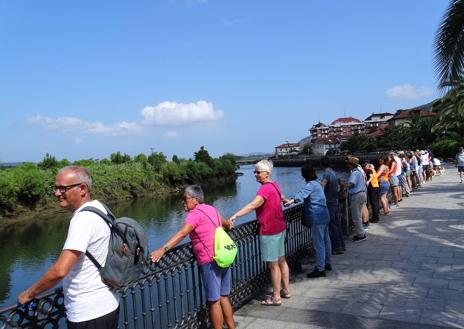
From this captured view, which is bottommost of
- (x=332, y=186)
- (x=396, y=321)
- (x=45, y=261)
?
(x=45, y=261)

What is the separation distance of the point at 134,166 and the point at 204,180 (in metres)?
17.4

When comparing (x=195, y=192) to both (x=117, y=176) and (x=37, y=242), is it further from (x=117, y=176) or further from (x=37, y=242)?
(x=117, y=176)

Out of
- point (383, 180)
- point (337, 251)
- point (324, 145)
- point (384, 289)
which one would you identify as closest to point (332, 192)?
point (337, 251)

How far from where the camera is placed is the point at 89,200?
9.07 ft

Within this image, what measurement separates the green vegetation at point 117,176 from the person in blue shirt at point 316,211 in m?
33.7

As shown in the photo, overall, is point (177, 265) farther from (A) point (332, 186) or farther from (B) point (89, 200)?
(A) point (332, 186)

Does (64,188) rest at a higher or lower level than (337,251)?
higher

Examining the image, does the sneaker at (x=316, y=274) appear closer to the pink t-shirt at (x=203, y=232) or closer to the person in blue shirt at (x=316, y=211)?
the person in blue shirt at (x=316, y=211)

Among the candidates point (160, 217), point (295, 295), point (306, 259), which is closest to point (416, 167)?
point (306, 259)

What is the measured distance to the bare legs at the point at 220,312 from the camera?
4.10 metres

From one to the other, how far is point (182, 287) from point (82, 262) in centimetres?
214

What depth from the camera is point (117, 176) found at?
49156 millimetres

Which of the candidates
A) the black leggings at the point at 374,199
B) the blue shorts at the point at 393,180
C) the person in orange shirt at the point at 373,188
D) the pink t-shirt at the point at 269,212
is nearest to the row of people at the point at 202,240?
the pink t-shirt at the point at 269,212

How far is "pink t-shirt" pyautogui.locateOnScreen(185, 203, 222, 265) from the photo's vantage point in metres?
3.95
